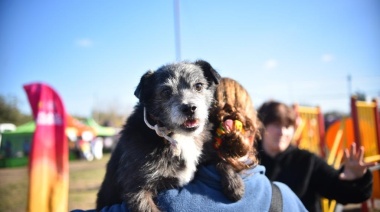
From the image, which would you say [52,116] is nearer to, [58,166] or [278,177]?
[58,166]

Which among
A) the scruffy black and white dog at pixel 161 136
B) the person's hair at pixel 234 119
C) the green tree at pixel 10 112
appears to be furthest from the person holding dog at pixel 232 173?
the green tree at pixel 10 112

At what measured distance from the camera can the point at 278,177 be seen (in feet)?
12.2

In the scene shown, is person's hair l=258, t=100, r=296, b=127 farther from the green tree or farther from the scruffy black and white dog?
the green tree

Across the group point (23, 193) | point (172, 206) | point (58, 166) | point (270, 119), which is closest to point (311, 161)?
point (270, 119)

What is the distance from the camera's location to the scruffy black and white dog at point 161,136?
2.37 metres

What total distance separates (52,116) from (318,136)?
7211 millimetres

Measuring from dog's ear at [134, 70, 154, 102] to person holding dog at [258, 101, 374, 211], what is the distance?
1.65 meters

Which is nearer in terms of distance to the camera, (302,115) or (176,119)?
(176,119)

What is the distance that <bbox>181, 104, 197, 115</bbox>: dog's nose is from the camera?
2635 millimetres

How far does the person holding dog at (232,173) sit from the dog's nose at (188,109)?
0.19m

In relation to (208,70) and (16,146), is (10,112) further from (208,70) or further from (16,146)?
(208,70)

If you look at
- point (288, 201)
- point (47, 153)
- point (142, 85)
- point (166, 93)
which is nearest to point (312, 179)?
point (288, 201)

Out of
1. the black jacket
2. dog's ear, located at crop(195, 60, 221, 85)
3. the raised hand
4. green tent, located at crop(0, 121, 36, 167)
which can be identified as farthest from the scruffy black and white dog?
green tent, located at crop(0, 121, 36, 167)

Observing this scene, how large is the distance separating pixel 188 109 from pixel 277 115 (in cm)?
180
